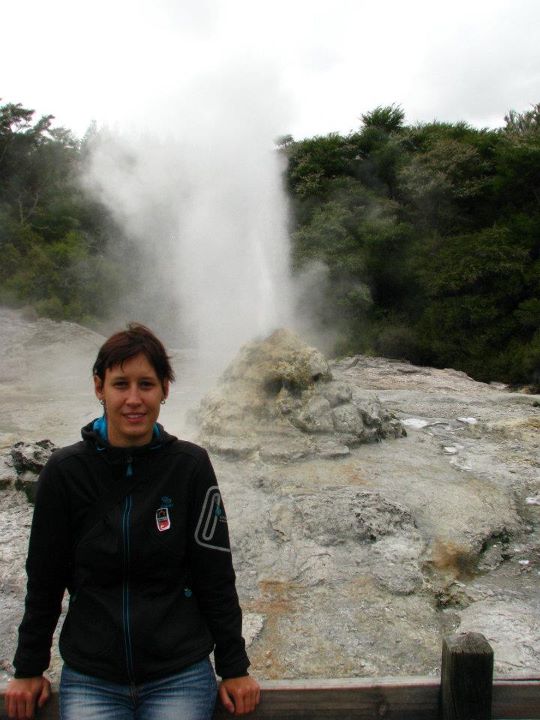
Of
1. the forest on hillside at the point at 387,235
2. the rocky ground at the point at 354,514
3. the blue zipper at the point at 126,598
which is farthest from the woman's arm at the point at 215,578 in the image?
the forest on hillside at the point at 387,235

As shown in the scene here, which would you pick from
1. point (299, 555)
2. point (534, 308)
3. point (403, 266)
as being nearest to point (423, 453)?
point (299, 555)

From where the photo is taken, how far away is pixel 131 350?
4.38 ft

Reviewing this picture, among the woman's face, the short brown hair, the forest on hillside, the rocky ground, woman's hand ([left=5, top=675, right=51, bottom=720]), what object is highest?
the forest on hillside

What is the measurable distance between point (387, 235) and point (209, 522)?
1361cm

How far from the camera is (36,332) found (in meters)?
10.4

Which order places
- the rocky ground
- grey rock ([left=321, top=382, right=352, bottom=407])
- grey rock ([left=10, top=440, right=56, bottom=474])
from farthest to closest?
grey rock ([left=321, top=382, right=352, bottom=407]), grey rock ([left=10, top=440, right=56, bottom=474]), the rocky ground

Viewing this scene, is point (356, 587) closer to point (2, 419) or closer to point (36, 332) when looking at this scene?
point (2, 419)

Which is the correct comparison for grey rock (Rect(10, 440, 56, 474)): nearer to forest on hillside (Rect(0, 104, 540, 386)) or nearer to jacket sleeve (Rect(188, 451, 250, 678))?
jacket sleeve (Rect(188, 451, 250, 678))

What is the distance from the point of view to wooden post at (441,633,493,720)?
3.87 feet

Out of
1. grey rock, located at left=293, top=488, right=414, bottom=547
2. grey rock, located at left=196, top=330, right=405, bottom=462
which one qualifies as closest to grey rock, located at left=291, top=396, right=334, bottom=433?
grey rock, located at left=196, top=330, right=405, bottom=462

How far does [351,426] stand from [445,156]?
1234 cm

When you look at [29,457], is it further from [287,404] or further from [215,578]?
[215,578]

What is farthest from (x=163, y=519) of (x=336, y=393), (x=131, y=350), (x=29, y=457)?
(x=336, y=393)

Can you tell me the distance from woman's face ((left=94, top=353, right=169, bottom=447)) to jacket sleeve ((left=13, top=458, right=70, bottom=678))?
0.47 ft
